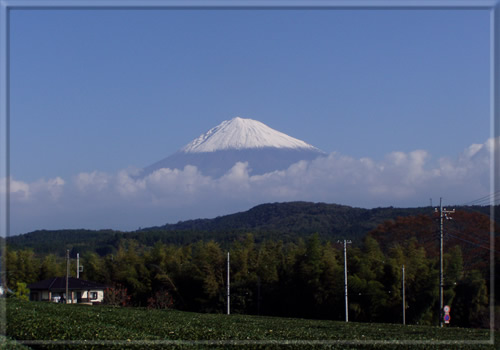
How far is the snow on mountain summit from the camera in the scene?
684 centimetres

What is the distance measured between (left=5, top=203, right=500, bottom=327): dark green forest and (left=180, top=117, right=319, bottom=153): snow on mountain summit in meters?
6.04

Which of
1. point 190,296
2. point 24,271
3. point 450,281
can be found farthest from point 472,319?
point 24,271

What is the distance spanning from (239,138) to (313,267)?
1556cm

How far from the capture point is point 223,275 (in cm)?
2511

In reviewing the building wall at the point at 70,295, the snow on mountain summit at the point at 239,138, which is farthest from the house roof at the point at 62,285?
the snow on mountain summit at the point at 239,138

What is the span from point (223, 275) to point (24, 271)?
1088 centimetres

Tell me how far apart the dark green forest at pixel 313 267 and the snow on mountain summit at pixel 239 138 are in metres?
6.04

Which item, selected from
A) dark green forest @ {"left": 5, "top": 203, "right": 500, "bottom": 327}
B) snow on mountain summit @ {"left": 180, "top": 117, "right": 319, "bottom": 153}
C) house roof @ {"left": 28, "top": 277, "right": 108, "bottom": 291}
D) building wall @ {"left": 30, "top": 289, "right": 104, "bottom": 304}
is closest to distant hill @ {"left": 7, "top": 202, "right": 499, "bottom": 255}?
dark green forest @ {"left": 5, "top": 203, "right": 500, "bottom": 327}

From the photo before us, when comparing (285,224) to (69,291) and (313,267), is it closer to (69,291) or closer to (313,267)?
(313,267)

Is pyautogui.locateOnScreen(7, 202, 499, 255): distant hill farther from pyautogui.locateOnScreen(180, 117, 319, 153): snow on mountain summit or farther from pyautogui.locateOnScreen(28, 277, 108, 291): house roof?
A: pyautogui.locateOnScreen(180, 117, 319, 153): snow on mountain summit

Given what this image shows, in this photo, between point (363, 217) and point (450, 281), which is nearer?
point (363, 217)

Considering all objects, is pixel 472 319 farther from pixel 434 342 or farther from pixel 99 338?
pixel 99 338

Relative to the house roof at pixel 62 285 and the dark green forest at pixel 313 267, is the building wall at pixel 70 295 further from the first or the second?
the dark green forest at pixel 313 267

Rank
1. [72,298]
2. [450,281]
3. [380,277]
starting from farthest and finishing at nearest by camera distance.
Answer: [72,298]
[380,277]
[450,281]
